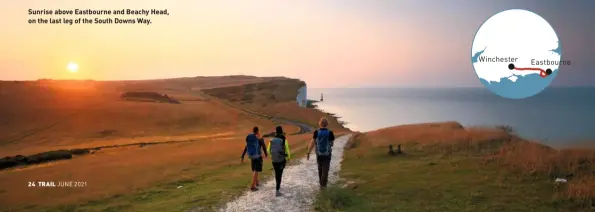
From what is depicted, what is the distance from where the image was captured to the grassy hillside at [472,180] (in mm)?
12273

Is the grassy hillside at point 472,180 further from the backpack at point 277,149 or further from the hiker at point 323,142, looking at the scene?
the backpack at point 277,149

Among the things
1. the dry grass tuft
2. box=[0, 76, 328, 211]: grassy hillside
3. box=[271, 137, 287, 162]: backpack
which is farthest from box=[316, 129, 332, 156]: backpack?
the dry grass tuft

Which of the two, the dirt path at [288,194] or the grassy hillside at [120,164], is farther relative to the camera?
the grassy hillside at [120,164]

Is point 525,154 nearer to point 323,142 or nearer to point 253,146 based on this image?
point 323,142

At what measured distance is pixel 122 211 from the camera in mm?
15211

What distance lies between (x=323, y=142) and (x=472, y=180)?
18.4 ft

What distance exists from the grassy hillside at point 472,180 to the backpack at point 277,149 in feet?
6.65

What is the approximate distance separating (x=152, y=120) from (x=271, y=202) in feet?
191

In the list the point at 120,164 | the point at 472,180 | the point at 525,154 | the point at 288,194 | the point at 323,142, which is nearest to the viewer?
the point at 323,142

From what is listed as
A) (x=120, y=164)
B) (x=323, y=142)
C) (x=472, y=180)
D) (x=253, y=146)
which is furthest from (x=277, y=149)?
(x=120, y=164)

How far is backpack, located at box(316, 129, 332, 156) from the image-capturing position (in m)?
14.2

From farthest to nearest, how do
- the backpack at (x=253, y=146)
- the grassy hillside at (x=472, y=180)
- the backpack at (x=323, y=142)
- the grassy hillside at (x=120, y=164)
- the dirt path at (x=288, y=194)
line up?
the grassy hillside at (x=120, y=164), the backpack at (x=253, y=146), the backpack at (x=323, y=142), the dirt path at (x=288, y=194), the grassy hillside at (x=472, y=180)

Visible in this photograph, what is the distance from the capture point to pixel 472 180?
15.0m

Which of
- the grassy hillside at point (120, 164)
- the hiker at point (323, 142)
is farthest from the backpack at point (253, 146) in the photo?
the hiker at point (323, 142)
